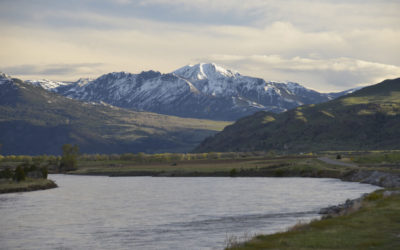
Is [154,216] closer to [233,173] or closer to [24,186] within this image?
[24,186]

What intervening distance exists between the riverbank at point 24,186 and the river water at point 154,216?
9.01 metres

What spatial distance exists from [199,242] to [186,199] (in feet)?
147

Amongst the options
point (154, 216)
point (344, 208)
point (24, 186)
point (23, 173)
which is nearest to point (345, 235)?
point (344, 208)

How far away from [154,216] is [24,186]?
5898cm

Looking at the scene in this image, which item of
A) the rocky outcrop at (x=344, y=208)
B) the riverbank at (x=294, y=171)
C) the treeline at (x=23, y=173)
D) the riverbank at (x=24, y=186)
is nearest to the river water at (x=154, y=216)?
the rocky outcrop at (x=344, y=208)

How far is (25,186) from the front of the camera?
121 m

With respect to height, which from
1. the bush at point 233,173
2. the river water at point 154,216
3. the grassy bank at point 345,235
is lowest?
the river water at point 154,216

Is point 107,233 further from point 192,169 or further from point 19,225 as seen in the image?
point 192,169

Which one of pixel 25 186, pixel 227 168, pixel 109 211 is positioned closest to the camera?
pixel 109 211

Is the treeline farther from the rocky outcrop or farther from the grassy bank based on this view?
the grassy bank

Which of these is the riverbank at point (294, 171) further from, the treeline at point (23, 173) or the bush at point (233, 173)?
the treeline at point (23, 173)

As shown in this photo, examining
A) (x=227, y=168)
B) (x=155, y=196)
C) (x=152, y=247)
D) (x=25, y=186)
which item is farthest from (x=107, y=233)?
(x=227, y=168)

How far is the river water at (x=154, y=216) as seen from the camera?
52500mm

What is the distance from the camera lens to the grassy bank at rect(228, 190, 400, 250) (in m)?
35.8
